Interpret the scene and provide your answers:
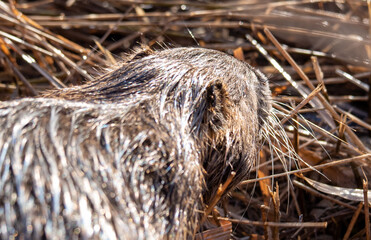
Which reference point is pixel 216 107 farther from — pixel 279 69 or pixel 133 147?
pixel 279 69

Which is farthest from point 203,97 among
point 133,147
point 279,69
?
point 279,69

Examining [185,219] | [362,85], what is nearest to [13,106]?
[185,219]

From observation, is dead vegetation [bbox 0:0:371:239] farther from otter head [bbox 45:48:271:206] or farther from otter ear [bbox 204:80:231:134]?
otter ear [bbox 204:80:231:134]

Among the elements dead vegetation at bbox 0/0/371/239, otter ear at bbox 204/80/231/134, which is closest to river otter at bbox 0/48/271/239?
otter ear at bbox 204/80/231/134

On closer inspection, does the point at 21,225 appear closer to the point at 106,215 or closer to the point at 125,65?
the point at 106,215

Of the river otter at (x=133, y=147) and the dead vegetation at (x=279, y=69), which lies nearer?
the river otter at (x=133, y=147)

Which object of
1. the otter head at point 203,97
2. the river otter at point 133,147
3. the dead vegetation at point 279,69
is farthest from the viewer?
the dead vegetation at point 279,69

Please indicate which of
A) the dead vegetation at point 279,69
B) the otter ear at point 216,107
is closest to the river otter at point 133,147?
the otter ear at point 216,107

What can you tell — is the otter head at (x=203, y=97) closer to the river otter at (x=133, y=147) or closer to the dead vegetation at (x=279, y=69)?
the river otter at (x=133, y=147)
